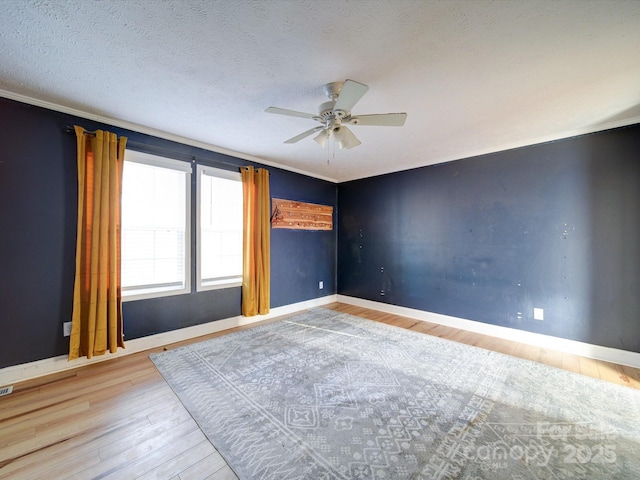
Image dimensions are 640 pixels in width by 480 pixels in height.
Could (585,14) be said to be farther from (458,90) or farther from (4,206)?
(4,206)

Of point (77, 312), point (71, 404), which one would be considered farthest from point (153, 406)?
point (77, 312)

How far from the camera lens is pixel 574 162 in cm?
291

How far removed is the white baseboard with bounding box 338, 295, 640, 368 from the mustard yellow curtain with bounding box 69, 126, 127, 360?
12.8 feet

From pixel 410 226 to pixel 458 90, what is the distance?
2463mm

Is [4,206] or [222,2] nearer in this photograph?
[222,2]

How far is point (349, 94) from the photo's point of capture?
174 cm

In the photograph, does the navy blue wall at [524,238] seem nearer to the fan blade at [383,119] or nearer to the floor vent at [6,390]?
the fan blade at [383,119]

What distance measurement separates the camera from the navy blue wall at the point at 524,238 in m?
2.67

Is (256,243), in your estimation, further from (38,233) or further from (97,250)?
(38,233)

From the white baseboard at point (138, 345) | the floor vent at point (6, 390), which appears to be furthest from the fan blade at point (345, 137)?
the floor vent at point (6, 390)

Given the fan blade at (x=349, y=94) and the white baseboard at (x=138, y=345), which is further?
the white baseboard at (x=138, y=345)

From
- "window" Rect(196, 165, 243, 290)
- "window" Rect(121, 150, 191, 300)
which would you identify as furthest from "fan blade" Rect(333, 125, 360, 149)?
"window" Rect(121, 150, 191, 300)

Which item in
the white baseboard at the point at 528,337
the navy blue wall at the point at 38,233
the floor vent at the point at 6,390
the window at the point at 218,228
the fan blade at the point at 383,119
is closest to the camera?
the fan blade at the point at 383,119

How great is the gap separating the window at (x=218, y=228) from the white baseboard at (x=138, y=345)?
0.55 m
